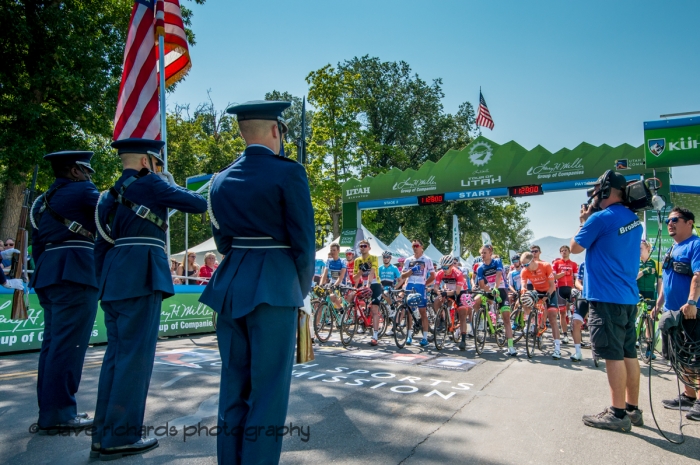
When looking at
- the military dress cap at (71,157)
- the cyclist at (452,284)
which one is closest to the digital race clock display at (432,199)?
the cyclist at (452,284)

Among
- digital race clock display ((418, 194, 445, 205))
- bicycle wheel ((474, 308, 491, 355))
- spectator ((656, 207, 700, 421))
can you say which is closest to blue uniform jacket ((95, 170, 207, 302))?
spectator ((656, 207, 700, 421))

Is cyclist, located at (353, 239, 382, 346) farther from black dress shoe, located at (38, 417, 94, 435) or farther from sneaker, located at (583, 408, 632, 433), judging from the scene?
black dress shoe, located at (38, 417, 94, 435)

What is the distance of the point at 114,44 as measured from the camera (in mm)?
16297

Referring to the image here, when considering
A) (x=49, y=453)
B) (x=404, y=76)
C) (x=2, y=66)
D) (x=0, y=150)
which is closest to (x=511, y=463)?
(x=49, y=453)

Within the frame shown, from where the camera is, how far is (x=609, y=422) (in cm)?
433

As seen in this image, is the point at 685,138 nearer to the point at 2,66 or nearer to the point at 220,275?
the point at 220,275

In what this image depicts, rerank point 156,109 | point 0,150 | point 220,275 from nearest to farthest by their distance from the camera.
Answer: point 220,275, point 156,109, point 0,150

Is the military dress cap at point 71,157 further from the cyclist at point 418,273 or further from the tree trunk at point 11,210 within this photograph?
the tree trunk at point 11,210

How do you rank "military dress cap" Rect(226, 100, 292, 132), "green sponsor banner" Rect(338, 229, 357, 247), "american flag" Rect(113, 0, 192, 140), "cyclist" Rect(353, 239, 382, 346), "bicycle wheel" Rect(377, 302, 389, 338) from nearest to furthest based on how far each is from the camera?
"military dress cap" Rect(226, 100, 292, 132) → "american flag" Rect(113, 0, 192, 140) → "cyclist" Rect(353, 239, 382, 346) → "bicycle wheel" Rect(377, 302, 389, 338) → "green sponsor banner" Rect(338, 229, 357, 247)

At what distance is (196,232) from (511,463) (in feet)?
125

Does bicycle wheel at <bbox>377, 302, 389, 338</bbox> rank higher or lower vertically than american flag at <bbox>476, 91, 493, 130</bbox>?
lower

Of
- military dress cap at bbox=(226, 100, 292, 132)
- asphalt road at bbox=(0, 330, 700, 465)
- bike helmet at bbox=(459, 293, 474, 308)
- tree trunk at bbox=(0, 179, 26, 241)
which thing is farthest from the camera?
tree trunk at bbox=(0, 179, 26, 241)

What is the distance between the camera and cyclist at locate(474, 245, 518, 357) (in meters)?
9.55

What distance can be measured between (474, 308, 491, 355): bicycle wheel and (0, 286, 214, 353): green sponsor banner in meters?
5.24
